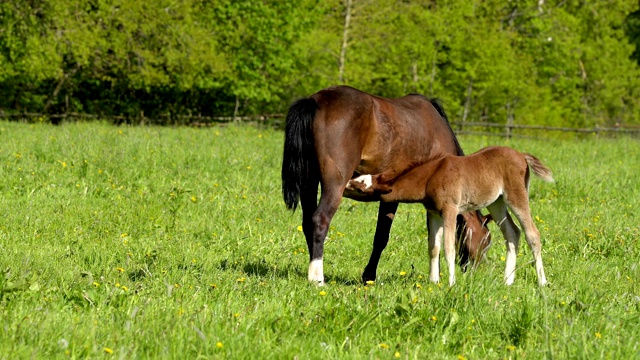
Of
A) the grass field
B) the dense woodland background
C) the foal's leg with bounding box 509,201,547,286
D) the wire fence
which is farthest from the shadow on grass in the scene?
the wire fence

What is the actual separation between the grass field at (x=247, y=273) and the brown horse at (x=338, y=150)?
52 cm

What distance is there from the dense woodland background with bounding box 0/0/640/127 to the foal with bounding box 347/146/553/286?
67.9 feet

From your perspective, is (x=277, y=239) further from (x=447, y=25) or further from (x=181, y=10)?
(x=447, y=25)

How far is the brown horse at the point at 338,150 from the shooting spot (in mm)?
7020

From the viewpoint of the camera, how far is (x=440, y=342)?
4902 millimetres

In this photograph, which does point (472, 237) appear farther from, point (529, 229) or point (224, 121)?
point (224, 121)

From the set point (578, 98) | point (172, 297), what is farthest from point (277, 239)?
point (578, 98)

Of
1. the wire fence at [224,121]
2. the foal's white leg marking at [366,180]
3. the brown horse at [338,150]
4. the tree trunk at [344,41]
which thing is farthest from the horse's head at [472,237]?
the tree trunk at [344,41]

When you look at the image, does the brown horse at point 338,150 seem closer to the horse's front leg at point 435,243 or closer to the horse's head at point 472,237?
the horse's head at point 472,237

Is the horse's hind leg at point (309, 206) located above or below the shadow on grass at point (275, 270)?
above

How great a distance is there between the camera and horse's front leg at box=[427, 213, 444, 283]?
6941 mm

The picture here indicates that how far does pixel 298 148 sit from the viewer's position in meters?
7.12

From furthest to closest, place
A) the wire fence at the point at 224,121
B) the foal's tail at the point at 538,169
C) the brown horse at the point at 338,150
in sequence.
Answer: the wire fence at the point at 224,121, the foal's tail at the point at 538,169, the brown horse at the point at 338,150

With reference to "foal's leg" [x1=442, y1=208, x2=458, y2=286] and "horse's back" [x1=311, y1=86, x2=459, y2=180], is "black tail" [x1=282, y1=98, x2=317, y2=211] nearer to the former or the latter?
"horse's back" [x1=311, y1=86, x2=459, y2=180]
